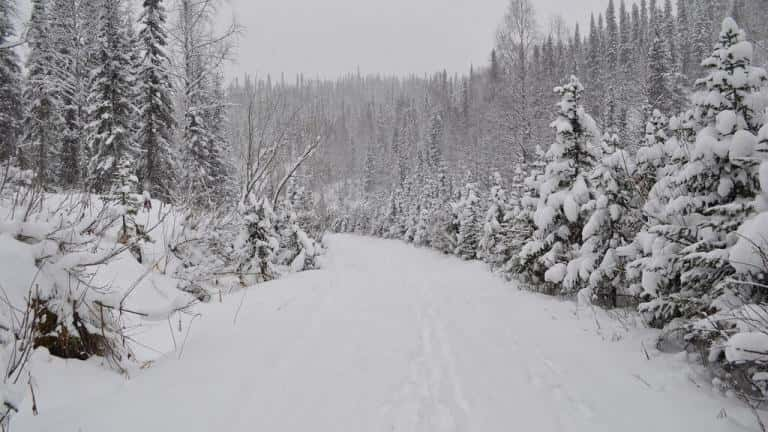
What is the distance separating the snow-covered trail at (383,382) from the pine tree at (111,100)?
19.4 metres

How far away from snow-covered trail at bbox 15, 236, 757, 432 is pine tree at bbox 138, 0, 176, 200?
1624 cm

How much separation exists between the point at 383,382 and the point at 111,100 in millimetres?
24005

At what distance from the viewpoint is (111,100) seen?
19781 millimetres

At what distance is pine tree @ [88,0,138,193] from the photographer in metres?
19.2

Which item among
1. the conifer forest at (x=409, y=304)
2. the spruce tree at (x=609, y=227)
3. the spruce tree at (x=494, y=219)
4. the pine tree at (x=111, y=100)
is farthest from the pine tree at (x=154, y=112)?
the spruce tree at (x=609, y=227)

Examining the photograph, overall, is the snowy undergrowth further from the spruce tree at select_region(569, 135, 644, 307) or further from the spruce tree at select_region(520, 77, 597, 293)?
the spruce tree at select_region(520, 77, 597, 293)

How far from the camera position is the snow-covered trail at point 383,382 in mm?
2701

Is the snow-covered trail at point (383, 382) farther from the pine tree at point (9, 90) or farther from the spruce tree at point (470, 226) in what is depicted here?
the pine tree at point (9, 90)

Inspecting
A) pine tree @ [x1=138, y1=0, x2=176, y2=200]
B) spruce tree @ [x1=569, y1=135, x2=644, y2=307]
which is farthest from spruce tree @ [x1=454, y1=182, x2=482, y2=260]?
pine tree @ [x1=138, y1=0, x2=176, y2=200]

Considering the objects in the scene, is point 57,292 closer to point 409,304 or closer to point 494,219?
point 409,304

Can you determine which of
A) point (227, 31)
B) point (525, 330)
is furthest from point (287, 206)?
point (525, 330)

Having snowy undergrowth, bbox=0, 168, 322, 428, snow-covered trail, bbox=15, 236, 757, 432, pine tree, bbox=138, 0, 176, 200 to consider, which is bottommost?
snow-covered trail, bbox=15, 236, 757, 432

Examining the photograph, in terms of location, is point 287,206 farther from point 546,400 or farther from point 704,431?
point 704,431

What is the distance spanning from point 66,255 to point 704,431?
209 inches
